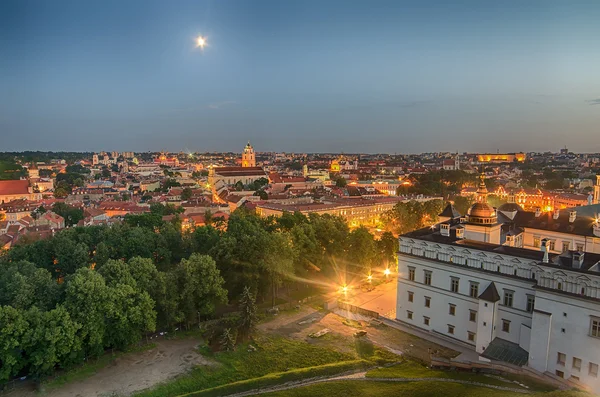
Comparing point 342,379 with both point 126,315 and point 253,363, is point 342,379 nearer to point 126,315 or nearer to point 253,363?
point 253,363

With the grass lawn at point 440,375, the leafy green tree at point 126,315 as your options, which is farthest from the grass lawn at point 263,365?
the leafy green tree at point 126,315

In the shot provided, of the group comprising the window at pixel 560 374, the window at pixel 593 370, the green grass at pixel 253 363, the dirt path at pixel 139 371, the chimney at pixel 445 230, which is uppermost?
the chimney at pixel 445 230

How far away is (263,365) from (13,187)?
102392 millimetres

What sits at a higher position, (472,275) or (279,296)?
(472,275)

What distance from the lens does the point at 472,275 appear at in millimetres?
25125

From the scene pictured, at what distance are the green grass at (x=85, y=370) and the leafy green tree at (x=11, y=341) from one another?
1765 mm

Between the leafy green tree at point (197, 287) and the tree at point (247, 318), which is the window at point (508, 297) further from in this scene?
the leafy green tree at point (197, 287)

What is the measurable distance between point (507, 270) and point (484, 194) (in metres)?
7.70

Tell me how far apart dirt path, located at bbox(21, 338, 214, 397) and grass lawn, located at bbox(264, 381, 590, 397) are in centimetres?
611

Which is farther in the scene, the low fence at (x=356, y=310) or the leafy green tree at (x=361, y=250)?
the leafy green tree at (x=361, y=250)

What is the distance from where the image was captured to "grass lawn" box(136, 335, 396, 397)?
21.3 metres

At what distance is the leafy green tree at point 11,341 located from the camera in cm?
2000

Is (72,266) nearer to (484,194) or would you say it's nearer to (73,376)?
(73,376)

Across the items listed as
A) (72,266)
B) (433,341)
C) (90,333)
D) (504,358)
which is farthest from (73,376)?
(504,358)
